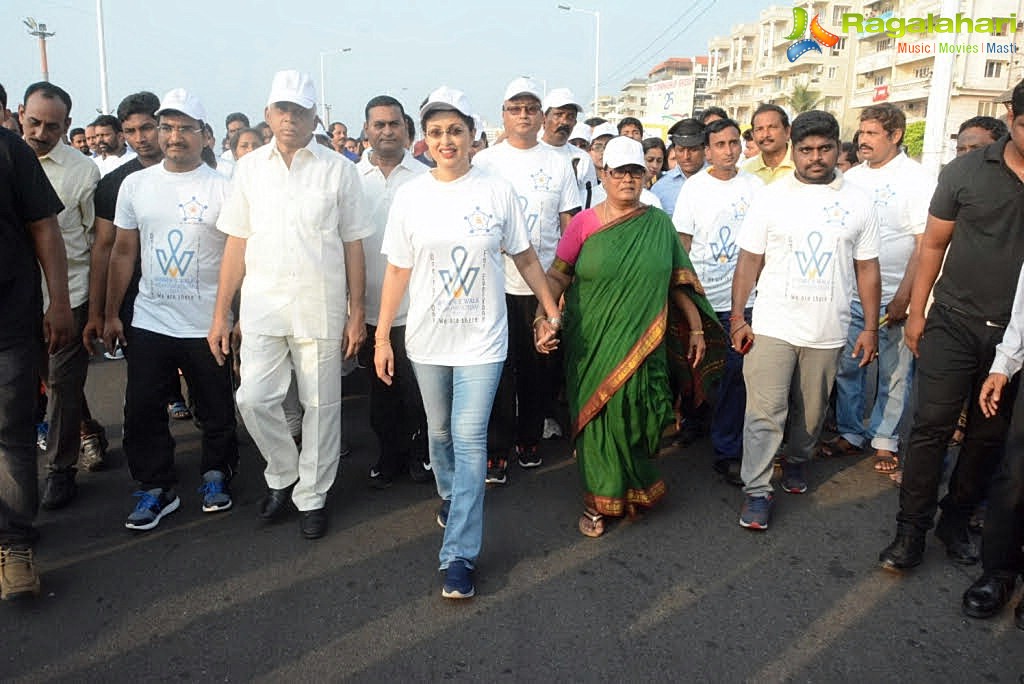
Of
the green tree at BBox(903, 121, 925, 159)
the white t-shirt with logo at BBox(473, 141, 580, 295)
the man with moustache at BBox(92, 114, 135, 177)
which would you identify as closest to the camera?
the white t-shirt with logo at BBox(473, 141, 580, 295)

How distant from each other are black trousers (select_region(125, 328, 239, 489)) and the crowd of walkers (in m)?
0.01

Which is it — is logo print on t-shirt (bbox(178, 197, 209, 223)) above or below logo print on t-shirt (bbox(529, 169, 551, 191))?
below

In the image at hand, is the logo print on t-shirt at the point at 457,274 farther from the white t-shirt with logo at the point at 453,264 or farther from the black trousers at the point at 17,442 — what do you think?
the black trousers at the point at 17,442

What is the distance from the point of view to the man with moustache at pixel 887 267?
A: 4688mm

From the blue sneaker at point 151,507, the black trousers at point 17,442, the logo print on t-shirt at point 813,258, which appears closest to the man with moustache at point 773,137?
the logo print on t-shirt at point 813,258

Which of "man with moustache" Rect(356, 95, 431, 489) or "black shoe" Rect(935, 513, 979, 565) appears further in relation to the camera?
"man with moustache" Rect(356, 95, 431, 489)

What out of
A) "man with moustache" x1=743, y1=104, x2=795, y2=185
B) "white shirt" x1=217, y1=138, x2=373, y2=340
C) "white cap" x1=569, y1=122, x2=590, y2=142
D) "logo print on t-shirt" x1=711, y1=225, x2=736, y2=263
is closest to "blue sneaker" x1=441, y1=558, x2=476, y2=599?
"white shirt" x1=217, y1=138, x2=373, y2=340

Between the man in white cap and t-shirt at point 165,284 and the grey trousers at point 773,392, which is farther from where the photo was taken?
the grey trousers at point 773,392

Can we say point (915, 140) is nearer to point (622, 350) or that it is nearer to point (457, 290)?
point (622, 350)

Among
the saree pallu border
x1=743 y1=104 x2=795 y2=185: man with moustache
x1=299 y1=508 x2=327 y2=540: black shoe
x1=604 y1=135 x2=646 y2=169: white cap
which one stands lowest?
x1=299 y1=508 x2=327 y2=540: black shoe

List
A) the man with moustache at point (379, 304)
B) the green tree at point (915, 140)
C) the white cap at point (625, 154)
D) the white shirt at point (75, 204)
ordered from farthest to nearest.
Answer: the green tree at point (915, 140)
the man with moustache at point (379, 304)
the white shirt at point (75, 204)
the white cap at point (625, 154)

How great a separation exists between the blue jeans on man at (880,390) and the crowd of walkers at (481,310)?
0.08 ft

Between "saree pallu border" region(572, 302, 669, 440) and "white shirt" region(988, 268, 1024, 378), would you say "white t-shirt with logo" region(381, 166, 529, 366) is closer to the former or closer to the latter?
"saree pallu border" region(572, 302, 669, 440)

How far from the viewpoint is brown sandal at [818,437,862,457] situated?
4.91 metres
